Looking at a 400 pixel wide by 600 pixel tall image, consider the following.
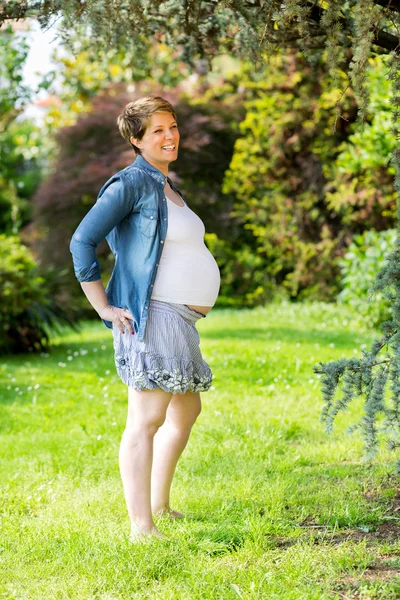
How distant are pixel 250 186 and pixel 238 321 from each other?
3328mm

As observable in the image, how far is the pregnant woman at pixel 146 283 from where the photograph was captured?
120 inches

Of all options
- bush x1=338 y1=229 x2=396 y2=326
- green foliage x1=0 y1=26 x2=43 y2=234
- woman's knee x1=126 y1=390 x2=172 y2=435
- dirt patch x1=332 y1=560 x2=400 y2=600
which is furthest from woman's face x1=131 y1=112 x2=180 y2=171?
green foliage x1=0 y1=26 x2=43 y2=234

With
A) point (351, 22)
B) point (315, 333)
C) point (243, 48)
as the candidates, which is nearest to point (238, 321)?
point (315, 333)

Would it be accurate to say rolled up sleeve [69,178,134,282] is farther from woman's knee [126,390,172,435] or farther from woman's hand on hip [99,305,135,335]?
woman's knee [126,390,172,435]

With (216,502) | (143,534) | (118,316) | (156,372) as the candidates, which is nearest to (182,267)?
(118,316)

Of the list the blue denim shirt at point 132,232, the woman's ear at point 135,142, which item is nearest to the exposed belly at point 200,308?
the blue denim shirt at point 132,232

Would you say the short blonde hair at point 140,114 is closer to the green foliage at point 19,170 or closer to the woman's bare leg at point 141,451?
the woman's bare leg at point 141,451

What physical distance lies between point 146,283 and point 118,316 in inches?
6.8

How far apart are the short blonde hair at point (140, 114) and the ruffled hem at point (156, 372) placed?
902 millimetres

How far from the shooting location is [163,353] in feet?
10.2

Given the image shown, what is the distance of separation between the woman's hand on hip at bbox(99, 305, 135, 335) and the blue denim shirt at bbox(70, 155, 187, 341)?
2cm

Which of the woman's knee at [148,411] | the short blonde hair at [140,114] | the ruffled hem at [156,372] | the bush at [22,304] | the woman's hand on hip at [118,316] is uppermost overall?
the short blonde hair at [140,114]

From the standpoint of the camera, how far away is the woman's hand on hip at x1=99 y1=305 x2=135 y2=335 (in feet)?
10.1

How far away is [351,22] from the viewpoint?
10.9 feet
